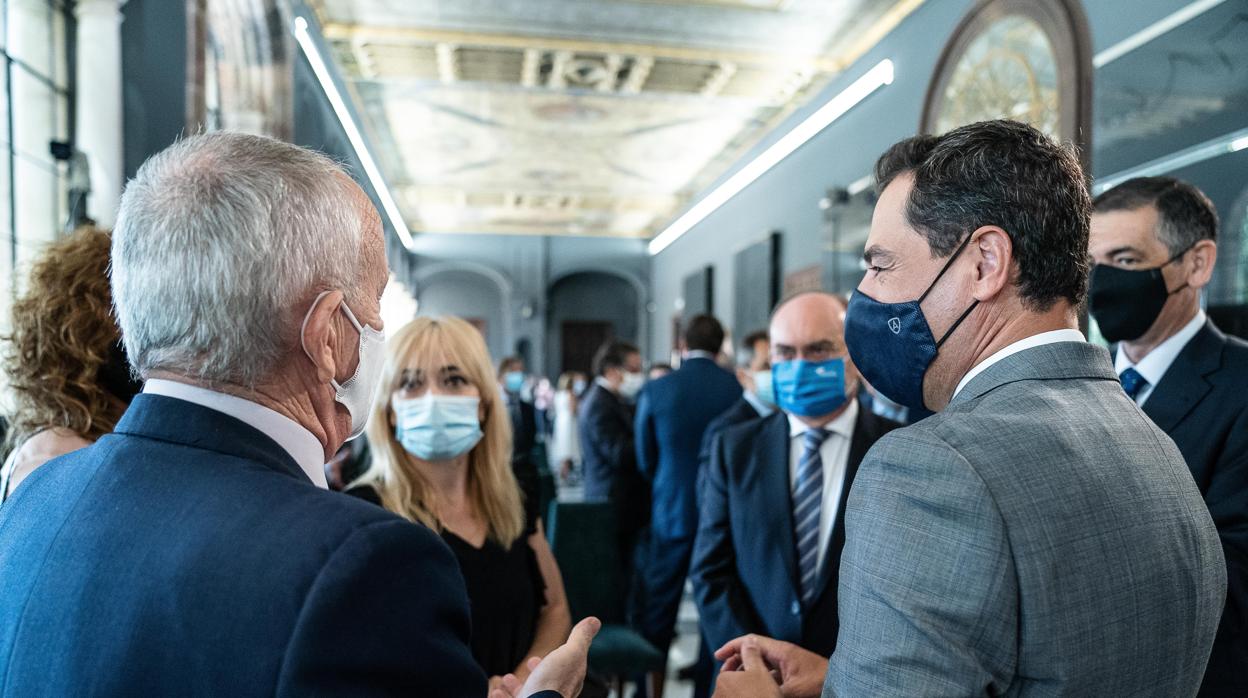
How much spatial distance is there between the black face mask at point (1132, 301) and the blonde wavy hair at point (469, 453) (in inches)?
68.1

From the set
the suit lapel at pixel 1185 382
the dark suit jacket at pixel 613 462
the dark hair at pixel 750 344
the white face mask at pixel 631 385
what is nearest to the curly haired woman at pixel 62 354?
A: the suit lapel at pixel 1185 382

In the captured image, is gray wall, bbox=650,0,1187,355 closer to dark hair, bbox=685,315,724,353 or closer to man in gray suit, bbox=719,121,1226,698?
dark hair, bbox=685,315,724,353

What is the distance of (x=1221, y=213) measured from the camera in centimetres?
345

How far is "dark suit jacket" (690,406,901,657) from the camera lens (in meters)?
2.16

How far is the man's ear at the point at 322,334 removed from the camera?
1.05m

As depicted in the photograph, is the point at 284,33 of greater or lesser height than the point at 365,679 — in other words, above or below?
above

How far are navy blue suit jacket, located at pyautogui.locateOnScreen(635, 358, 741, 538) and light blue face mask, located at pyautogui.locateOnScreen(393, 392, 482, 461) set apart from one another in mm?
2244

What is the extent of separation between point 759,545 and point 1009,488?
1.28m

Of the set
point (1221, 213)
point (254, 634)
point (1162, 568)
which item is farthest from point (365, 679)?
point (1221, 213)

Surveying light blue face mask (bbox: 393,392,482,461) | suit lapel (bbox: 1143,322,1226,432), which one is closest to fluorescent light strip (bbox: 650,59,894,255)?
suit lapel (bbox: 1143,322,1226,432)

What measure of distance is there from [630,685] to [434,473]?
2.75m

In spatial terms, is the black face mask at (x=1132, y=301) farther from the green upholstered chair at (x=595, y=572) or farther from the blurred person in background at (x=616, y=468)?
the blurred person in background at (x=616, y=468)

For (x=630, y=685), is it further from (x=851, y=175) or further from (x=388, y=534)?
(x=851, y=175)

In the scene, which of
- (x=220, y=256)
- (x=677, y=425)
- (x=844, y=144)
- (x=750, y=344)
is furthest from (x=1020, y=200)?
(x=844, y=144)
